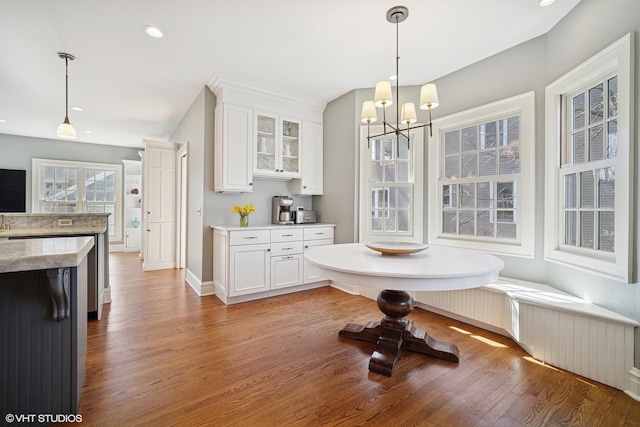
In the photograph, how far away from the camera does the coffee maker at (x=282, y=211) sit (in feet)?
12.7

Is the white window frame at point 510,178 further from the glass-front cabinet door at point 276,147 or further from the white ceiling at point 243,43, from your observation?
the glass-front cabinet door at point 276,147

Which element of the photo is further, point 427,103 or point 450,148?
point 450,148

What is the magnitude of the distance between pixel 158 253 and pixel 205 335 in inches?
125

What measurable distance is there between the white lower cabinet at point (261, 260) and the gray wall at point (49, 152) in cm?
548

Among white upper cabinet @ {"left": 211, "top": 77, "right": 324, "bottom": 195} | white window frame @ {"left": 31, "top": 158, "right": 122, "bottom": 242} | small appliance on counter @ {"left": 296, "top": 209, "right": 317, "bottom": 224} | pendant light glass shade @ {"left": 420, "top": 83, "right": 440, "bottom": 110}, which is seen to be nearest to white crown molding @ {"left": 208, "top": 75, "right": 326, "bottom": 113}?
white upper cabinet @ {"left": 211, "top": 77, "right": 324, "bottom": 195}

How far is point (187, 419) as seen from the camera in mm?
1491

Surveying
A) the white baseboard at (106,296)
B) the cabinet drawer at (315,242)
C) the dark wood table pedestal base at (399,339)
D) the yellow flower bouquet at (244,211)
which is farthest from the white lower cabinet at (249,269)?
the dark wood table pedestal base at (399,339)

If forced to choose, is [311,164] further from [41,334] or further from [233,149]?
[41,334]

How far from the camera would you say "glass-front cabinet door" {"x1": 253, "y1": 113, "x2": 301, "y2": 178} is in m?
3.78

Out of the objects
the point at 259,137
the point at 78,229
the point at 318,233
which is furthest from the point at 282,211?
the point at 78,229

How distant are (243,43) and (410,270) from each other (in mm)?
2526

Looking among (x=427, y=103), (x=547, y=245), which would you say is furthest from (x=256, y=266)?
(x=547, y=245)

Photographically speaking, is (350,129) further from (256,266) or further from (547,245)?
(547,245)

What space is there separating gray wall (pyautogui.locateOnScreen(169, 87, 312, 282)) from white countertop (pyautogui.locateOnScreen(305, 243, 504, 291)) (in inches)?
83.8
